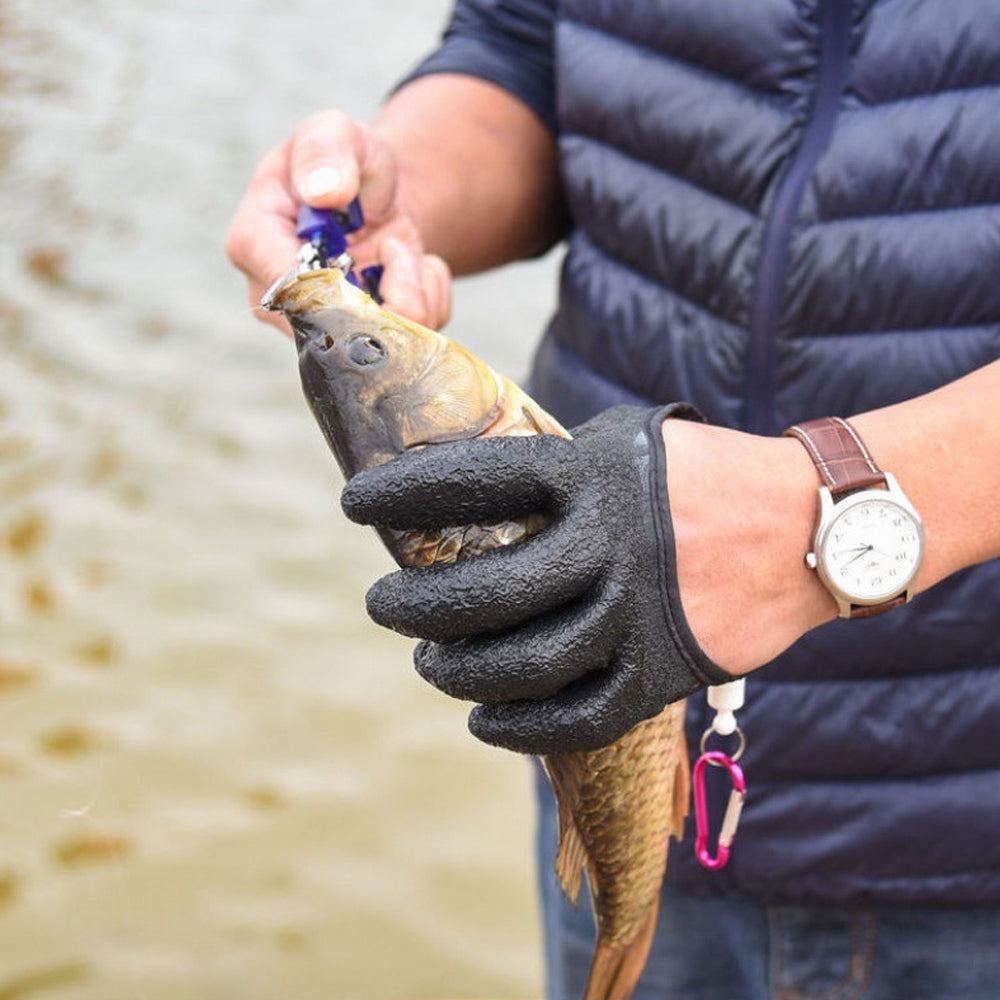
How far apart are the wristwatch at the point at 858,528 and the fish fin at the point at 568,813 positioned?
37cm

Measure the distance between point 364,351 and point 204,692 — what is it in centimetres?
312

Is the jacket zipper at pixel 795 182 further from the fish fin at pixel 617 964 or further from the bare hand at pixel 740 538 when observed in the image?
the fish fin at pixel 617 964

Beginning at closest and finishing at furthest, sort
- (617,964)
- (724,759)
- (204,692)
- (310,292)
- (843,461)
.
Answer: (843,461) < (310,292) < (724,759) < (617,964) < (204,692)

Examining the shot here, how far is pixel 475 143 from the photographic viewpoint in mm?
2568

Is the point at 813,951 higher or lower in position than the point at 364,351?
lower

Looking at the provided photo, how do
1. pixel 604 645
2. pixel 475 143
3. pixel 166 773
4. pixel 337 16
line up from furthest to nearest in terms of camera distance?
pixel 337 16 < pixel 166 773 < pixel 475 143 < pixel 604 645

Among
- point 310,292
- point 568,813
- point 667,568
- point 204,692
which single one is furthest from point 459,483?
point 204,692

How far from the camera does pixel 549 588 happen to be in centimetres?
153

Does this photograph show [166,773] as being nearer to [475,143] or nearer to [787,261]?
[475,143]

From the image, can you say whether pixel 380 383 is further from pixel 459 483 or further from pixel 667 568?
pixel 667 568

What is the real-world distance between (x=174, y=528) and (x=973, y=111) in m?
3.99

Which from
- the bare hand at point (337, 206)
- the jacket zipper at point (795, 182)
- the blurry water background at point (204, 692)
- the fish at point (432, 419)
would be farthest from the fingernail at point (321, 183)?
the blurry water background at point (204, 692)

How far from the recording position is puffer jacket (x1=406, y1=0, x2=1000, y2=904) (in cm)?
196

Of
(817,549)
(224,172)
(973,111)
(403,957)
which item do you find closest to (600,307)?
(973,111)
